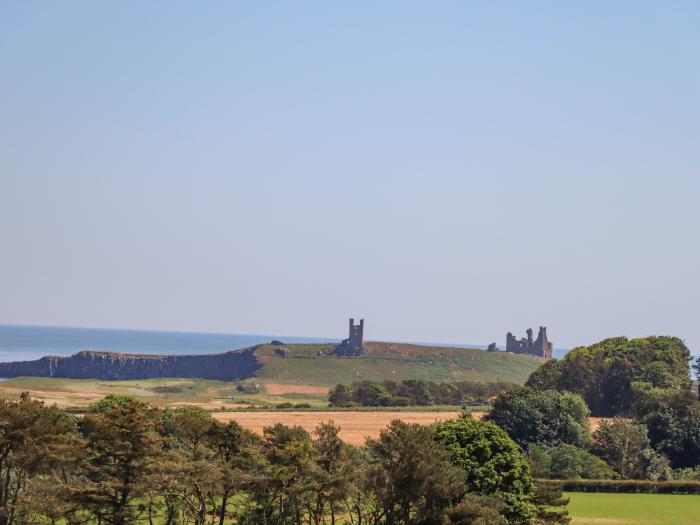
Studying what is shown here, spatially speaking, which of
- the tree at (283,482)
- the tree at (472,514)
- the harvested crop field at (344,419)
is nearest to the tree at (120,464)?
the tree at (283,482)

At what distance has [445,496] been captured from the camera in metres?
50.2

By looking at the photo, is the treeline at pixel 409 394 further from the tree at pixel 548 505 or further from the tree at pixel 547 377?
the tree at pixel 548 505

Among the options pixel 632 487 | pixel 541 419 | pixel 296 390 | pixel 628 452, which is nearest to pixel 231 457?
pixel 632 487

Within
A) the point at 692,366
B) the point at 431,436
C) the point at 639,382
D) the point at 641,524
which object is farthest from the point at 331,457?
the point at 692,366

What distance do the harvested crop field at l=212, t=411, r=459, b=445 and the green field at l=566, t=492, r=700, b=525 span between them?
2984 cm

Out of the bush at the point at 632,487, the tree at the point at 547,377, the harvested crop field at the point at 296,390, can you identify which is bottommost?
the bush at the point at 632,487

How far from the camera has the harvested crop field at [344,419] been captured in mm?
106750

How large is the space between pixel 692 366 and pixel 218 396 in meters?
79.5

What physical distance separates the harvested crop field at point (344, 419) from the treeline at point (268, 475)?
142 ft

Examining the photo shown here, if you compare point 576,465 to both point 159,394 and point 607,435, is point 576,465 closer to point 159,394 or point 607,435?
point 607,435

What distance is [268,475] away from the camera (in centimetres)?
5366

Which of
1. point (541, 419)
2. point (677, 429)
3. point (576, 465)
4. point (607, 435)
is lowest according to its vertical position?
point (576, 465)

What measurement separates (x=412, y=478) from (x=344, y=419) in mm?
70571

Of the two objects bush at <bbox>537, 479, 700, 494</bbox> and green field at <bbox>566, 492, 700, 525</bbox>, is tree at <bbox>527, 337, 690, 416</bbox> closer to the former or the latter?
bush at <bbox>537, 479, 700, 494</bbox>
